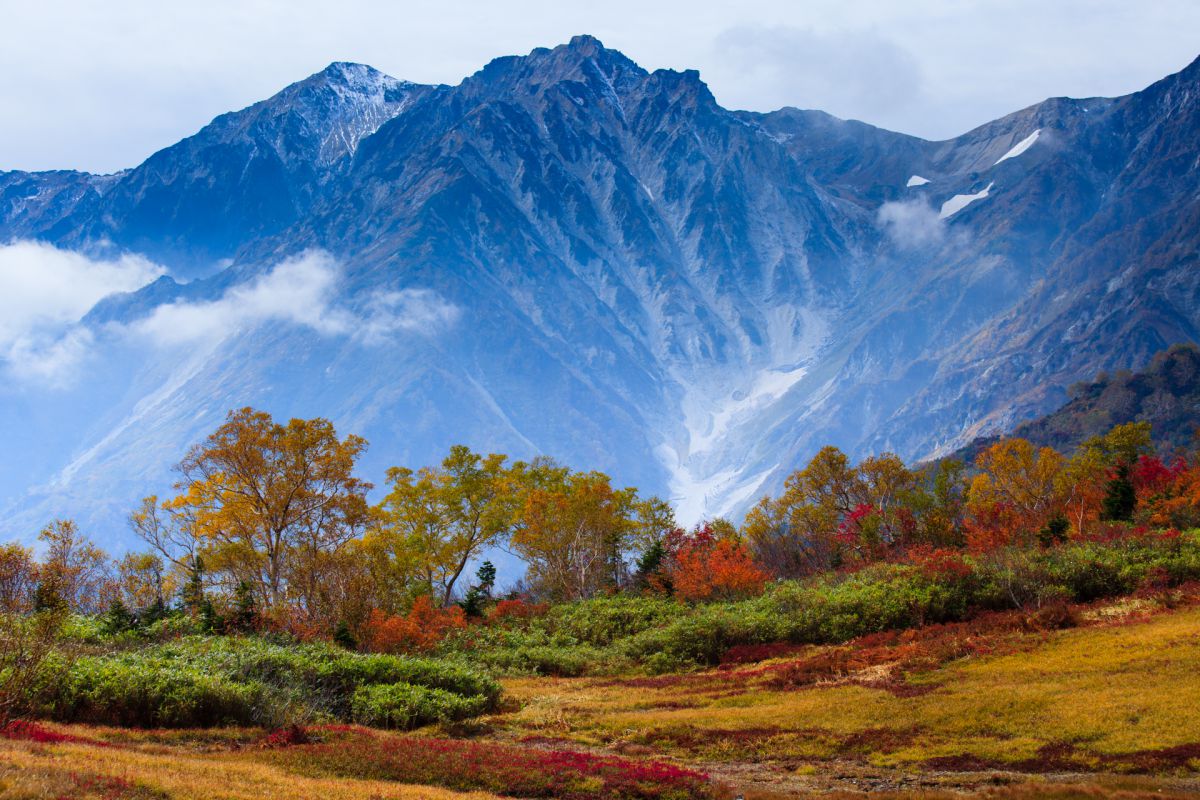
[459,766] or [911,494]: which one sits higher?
[911,494]

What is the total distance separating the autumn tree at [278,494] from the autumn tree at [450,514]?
17353 millimetres

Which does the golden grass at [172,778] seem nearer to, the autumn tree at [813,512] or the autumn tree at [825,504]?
the autumn tree at [825,504]

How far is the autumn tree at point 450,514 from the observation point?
78.2m

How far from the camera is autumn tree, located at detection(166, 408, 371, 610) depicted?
55500mm

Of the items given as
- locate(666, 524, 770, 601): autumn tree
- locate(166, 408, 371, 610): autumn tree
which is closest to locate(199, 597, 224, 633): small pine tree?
locate(166, 408, 371, 610): autumn tree

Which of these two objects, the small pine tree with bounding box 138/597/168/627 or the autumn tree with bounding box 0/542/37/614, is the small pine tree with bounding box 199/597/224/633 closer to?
the small pine tree with bounding box 138/597/168/627

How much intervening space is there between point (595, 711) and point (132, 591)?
194ft

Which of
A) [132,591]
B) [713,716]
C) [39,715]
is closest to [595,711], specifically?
[713,716]

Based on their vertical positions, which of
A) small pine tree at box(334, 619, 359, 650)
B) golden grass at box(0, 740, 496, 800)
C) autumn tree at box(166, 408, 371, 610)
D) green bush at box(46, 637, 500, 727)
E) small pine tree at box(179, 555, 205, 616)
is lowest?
golden grass at box(0, 740, 496, 800)

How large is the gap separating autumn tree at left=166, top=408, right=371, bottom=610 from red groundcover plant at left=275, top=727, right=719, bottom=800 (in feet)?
92.5

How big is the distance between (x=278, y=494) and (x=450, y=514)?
2434 cm

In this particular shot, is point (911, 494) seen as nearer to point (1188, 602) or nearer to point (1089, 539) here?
point (1089, 539)

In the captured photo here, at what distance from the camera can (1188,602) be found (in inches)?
1596

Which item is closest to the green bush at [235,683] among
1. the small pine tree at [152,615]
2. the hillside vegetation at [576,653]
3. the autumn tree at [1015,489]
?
the hillside vegetation at [576,653]
